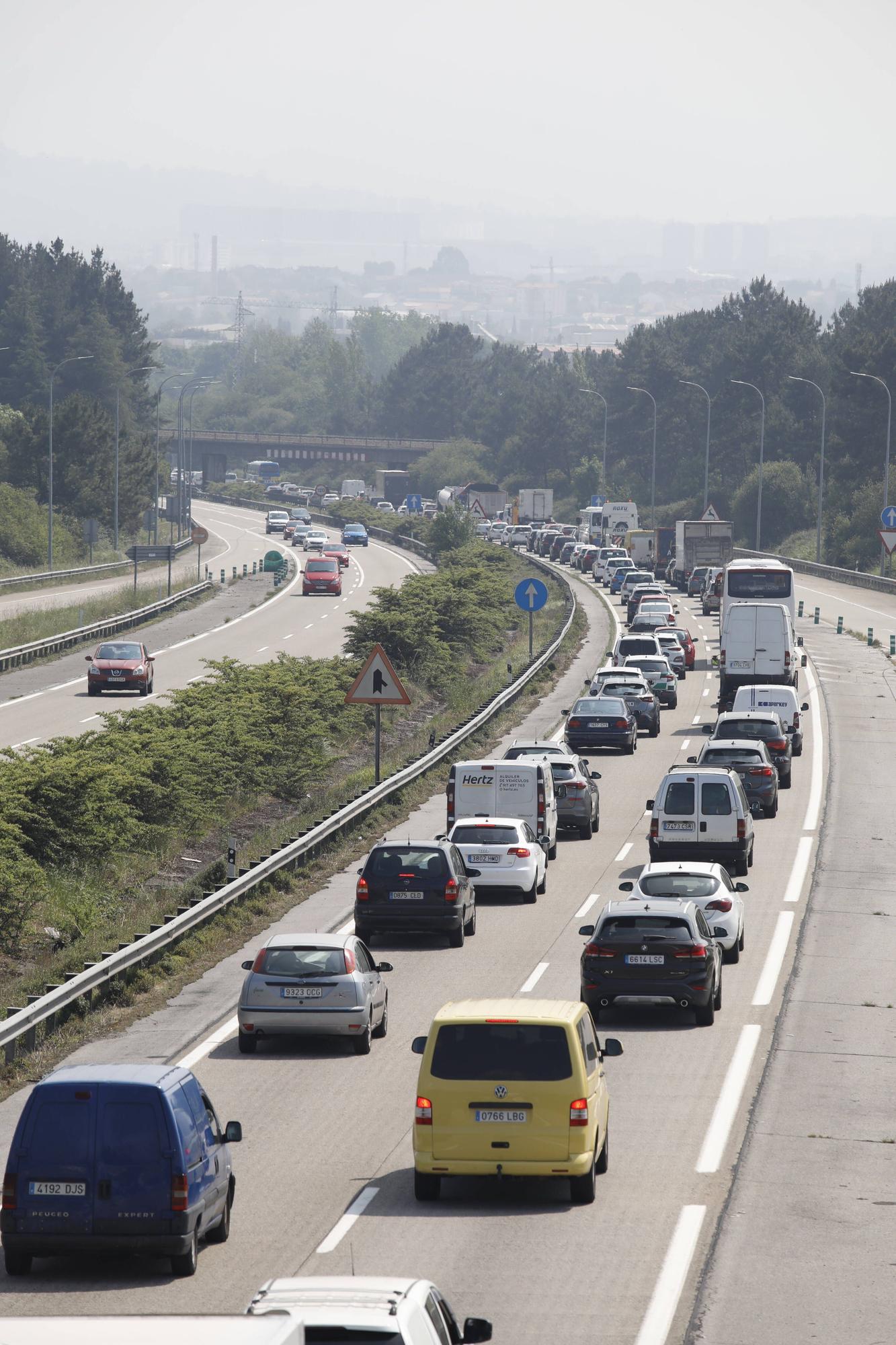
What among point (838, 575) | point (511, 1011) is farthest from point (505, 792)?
point (838, 575)

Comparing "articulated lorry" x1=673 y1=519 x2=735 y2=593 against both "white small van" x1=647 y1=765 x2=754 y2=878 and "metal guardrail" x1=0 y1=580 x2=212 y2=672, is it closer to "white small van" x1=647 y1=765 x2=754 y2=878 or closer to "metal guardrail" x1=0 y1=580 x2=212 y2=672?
"metal guardrail" x1=0 y1=580 x2=212 y2=672

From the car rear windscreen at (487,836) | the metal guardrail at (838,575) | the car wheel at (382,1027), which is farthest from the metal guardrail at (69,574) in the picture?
the car wheel at (382,1027)

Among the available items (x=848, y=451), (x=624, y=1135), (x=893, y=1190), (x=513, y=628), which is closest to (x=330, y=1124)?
(x=624, y=1135)

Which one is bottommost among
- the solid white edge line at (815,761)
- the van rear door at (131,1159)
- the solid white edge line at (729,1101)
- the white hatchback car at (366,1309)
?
the solid white edge line at (815,761)

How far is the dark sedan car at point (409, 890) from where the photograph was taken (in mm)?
25828

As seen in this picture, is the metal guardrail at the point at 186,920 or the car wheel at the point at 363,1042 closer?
the metal guardrail at the point at 186,920

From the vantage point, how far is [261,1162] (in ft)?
53.2

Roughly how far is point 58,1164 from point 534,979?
11914mm

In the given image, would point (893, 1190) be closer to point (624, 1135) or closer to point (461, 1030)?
point (624, 1135)

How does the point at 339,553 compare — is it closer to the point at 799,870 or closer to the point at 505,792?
the point at 505,792

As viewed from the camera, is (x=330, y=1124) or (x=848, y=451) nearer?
(x=330, y=1124)

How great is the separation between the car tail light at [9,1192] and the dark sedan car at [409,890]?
13352 mm

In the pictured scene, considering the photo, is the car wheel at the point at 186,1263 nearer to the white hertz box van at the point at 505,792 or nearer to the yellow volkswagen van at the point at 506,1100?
the yellow volkswagen van at the point at 506,1100

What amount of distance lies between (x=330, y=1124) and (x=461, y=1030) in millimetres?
3131
